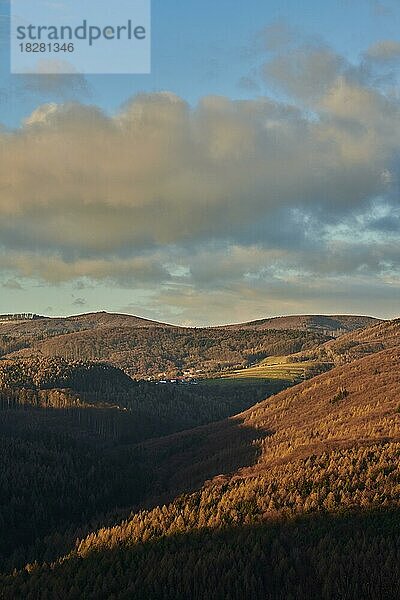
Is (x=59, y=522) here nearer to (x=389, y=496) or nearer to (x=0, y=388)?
(x=389, y=496)

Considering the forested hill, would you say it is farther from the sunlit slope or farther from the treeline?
the sunlit slope

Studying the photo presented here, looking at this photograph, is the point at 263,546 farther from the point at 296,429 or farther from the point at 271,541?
the point at 296,429

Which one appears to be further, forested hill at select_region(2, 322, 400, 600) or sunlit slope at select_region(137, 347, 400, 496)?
sunlit slope at select_region(137, 347, 400, 496)

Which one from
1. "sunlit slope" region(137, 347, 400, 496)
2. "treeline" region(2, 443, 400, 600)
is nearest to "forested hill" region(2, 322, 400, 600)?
"treeline" region(2, 443, 400, 600)

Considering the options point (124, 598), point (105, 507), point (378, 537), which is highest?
point (378, 537)

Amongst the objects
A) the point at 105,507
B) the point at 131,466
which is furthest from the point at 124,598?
the point at 131,466

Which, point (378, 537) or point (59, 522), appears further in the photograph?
point (59, 522)

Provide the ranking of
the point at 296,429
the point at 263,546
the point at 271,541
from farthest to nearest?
the point at 296,429 < the point at 271,541 < the point at 263,546

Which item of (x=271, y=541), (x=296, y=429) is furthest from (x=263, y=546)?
(x=296, y=429)

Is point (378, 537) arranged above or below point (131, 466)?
above

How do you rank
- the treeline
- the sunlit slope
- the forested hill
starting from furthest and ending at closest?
1. the sunlit slope
2. the forested hill
3. the treeline

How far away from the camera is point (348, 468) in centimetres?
4066

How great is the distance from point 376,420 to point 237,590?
45.1 meters

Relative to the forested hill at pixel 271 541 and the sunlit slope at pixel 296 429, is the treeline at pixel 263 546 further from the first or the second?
the sunlit slope at pixel 296 429
